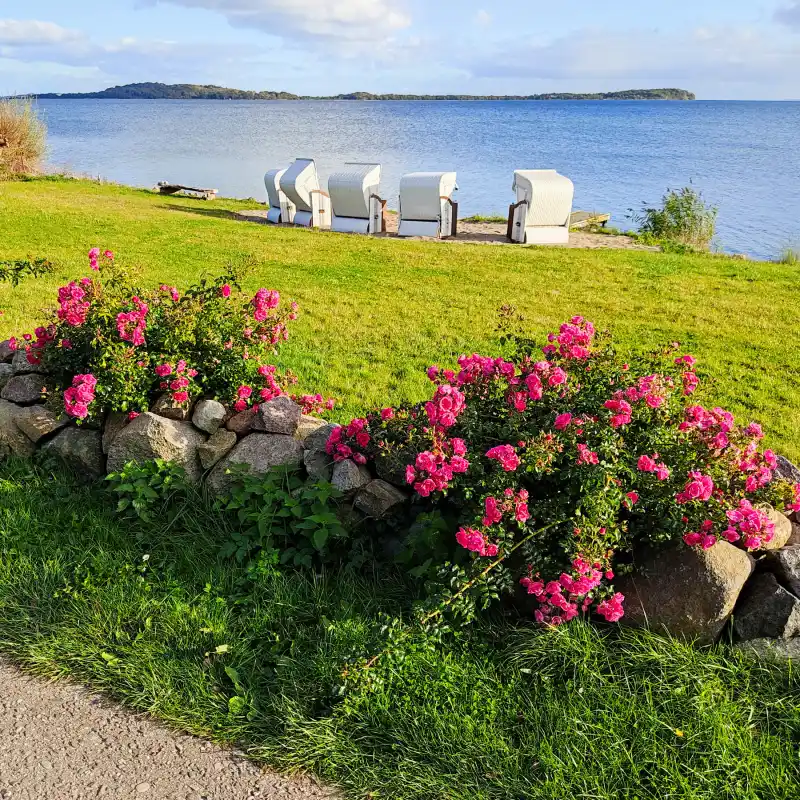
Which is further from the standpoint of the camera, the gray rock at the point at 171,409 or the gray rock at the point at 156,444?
the gray rock at the point at 171,409

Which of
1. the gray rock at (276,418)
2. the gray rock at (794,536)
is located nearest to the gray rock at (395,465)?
the gray rock at (276,418)

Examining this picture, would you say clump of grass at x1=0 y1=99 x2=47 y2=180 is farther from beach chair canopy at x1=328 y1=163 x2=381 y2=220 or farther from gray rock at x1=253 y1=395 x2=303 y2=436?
gray rock at x1=253 y1=395 x2=303 y2=436

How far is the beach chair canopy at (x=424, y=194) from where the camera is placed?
1340 cm

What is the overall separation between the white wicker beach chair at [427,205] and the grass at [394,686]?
36.8 feet

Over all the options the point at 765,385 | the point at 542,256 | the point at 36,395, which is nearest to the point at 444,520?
the point at 36,395

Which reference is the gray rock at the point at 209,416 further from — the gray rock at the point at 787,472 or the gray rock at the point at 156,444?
the gray rock at the point at 787,472

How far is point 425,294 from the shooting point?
8.40 metres

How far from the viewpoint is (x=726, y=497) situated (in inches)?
108

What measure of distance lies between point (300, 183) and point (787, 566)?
1306 centimetres

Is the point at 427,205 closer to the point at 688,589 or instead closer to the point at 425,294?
the point at 425,294

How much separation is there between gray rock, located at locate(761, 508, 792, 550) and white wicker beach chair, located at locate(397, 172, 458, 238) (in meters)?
11.3

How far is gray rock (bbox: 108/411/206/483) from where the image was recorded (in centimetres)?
355

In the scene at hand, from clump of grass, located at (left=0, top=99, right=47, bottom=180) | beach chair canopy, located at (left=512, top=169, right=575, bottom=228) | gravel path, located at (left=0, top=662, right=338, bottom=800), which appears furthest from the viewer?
clump of grass, located at (left=0, top=99, right=47, bottom=180)

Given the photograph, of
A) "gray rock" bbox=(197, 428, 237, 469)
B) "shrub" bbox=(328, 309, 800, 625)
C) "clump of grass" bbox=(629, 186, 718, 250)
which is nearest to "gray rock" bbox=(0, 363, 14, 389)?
"gray rock" bbox=(197, 428, 237, 469)
